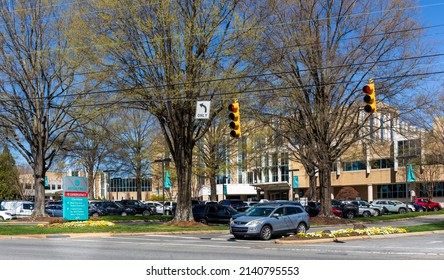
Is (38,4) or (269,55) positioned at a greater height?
(38,4)

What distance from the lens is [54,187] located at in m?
118

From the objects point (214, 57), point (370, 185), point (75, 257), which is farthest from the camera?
point (370, 185)

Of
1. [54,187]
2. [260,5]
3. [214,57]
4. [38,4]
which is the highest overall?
[38,4]

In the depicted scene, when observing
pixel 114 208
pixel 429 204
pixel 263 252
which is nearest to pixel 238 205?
pixel 114 208

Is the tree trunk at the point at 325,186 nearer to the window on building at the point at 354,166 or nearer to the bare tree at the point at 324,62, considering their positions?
the bare tree at the point at 324,62

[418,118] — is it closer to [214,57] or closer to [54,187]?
[214,57]

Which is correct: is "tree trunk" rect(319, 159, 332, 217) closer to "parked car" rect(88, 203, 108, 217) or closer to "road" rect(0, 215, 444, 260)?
"road" rect(0, 215, 444, 260)

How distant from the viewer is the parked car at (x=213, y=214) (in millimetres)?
38156

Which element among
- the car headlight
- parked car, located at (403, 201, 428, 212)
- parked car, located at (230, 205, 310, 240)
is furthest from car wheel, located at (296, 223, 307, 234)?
parked car, located at (403, 201, 428, 212)

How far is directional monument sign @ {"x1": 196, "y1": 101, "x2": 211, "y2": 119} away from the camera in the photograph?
26.4m

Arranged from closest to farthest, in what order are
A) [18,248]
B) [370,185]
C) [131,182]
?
[18,248]
[370,185]
[131,182]

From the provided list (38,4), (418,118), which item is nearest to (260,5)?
(418,118)

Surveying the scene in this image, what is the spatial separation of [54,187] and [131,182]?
20.4 m

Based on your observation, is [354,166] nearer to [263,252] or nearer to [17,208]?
[17,208]
